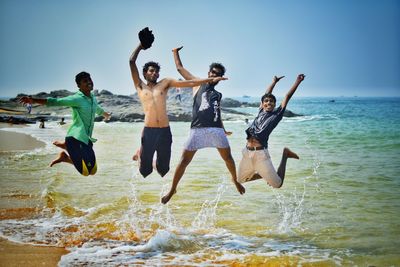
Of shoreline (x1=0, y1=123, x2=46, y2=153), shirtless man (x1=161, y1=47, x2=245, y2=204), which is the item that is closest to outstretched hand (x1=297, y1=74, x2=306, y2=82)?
shirtless man (x1=161, y1=47, x2=245, y2=204)

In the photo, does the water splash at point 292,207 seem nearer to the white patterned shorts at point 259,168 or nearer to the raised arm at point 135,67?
the white patterned shorts at point 259,168

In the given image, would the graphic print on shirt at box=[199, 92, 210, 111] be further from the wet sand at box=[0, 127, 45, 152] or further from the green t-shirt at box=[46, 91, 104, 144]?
the wet sand at box=[0, 127, 45, 152]

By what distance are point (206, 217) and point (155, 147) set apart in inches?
110

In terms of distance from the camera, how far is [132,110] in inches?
1639

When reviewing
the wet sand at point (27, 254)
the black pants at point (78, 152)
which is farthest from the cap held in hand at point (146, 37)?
the wet sand at point (27, 254)

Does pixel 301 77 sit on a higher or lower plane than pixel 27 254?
higher

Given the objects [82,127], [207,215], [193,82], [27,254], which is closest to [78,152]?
[82,127]

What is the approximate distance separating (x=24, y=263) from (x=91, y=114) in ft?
6.71

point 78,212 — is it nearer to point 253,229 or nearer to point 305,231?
point 253,229

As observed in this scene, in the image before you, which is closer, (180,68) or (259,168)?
(180,68)

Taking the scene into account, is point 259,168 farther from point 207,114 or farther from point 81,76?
point 81,76

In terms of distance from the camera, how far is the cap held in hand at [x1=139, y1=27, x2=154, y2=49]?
16.8ft

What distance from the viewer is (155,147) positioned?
5723 millimetres

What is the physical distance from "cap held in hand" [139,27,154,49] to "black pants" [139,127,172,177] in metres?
1.07
